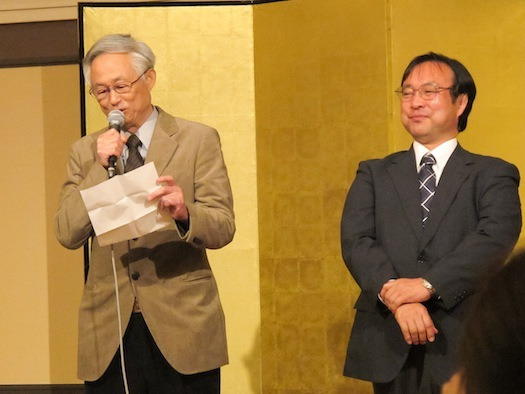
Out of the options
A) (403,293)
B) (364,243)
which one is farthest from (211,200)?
(403,293)

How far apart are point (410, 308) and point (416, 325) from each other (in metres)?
0.06

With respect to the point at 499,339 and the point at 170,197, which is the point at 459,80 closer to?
the point at 170,197

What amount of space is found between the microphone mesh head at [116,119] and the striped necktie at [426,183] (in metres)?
0.95

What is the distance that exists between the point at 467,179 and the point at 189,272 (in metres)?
0.89

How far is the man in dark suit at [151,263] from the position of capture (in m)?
2.60

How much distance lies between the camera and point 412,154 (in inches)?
113

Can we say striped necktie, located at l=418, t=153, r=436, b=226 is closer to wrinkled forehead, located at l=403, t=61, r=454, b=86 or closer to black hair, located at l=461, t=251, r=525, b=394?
wrinkled forehead, located at l=403, t=61, r=454, b=86

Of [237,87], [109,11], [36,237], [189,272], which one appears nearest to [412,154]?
[189,272]

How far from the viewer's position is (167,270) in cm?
264

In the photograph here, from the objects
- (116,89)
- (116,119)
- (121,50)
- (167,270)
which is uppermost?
(121,50)

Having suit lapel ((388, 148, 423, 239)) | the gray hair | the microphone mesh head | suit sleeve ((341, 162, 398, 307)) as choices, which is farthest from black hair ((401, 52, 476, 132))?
the microphone mesh head

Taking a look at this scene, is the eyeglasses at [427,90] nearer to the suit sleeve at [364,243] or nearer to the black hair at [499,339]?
the suit sleeve at [364,243]

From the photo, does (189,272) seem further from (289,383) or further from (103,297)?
(289,383)

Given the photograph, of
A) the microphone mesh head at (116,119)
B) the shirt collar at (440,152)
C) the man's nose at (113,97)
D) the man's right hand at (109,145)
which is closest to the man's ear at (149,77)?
the man's nose at (113,97)
